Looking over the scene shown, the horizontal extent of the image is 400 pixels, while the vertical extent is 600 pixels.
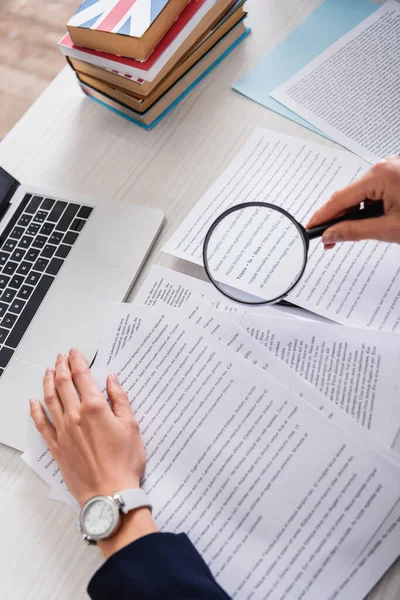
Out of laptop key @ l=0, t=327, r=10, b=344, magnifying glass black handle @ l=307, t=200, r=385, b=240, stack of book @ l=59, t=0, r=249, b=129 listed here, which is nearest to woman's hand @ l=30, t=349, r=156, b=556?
laptop key @ l=0, t=327, r=10, b=344

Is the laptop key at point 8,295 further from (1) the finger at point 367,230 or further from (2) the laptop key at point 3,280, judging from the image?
(1) the finger at point 367,230

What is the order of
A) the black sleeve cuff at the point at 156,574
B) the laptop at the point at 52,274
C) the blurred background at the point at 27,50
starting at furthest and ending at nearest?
1. the blurred background at the point at 27,50
2. the laptop at the point at 52,274
3. the black sleeve cuff at the point at 156,574

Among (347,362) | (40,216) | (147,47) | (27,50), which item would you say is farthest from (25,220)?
(27,50)

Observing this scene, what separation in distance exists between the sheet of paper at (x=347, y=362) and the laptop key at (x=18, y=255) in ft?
1.30

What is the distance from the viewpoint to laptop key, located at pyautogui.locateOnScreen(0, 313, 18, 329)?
0.82 metres

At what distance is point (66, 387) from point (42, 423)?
59mm

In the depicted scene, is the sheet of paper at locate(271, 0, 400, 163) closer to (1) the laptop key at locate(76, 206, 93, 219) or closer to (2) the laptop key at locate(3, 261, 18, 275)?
(1) the laptop key at locate(76, 206, 93, 219)

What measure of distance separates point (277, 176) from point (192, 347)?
324 millimetres

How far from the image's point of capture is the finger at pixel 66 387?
0.73 meters

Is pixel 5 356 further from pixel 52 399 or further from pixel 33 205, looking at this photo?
pixel 33 205

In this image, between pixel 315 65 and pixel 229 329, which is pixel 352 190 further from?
pixel 315 65

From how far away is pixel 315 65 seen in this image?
3.09ft

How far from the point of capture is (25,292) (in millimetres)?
840

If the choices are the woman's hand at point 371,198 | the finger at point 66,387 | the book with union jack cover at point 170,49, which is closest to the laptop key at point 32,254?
the finger at point 66,387
